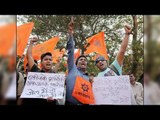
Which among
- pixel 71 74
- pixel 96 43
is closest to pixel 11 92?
pixel 71 74

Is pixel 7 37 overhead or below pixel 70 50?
overhead

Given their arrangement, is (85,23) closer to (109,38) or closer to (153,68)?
(109,38)

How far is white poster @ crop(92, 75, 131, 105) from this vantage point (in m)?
8.34

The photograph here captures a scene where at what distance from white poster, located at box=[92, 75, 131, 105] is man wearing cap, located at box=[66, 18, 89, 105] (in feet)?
0.83

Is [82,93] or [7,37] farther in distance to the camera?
[82,93]

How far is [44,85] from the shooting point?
8.32 meters

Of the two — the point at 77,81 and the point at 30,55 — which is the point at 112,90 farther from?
the point at 30,55

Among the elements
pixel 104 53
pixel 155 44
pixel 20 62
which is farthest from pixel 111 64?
pixel 20 62

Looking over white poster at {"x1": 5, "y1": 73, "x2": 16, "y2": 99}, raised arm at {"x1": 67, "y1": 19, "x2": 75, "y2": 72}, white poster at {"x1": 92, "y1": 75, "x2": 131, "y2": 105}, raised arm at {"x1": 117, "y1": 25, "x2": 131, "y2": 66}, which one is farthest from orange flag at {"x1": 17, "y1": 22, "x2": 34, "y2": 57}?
raised arm at {"x1": 117, "y1": 25, "x2": 131, "y2": 66}

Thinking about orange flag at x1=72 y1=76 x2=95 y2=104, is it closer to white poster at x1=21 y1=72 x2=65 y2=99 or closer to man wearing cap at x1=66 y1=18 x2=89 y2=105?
man wearing cap at x1=66 y1=18 x2=89 y2=105

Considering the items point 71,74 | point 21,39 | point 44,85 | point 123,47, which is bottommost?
point 44,85

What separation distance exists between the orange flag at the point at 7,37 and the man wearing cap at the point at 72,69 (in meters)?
0.93

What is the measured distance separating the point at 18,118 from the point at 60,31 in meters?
1.62

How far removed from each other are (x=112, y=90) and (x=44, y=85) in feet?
3.75
